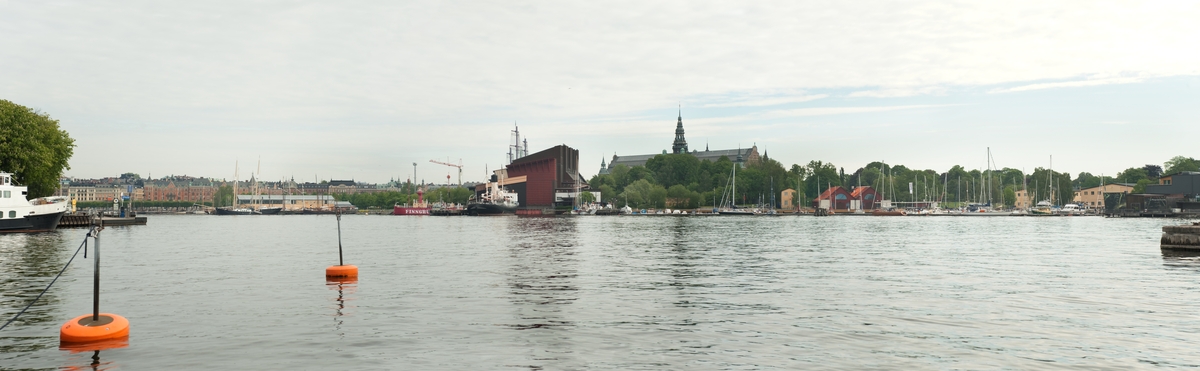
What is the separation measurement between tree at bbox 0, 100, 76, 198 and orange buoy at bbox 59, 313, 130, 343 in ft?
264

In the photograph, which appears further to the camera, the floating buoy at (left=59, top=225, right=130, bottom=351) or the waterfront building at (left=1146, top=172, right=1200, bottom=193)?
the waterfront building at (left=1146, top=172, right=1200, bottom=193)

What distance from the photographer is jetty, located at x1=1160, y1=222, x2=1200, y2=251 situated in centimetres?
5616

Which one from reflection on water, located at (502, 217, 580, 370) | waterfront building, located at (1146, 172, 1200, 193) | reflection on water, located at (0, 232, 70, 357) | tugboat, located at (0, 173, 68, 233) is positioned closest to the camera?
reflection on water, located at (502, 217, 580, 370)

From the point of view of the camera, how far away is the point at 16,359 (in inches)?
760

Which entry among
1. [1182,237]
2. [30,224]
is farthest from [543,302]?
[30,224]

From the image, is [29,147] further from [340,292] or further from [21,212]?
[340,292]

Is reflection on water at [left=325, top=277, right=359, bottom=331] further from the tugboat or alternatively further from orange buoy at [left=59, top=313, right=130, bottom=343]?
the tugboat

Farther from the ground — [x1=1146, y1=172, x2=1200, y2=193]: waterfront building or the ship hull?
[x1=1146, y1=172, x2=1200, y2=193]: waterfront building

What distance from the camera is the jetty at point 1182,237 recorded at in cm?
5616

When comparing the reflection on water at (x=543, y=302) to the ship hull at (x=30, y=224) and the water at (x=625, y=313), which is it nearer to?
the water at (x=625, y=313)

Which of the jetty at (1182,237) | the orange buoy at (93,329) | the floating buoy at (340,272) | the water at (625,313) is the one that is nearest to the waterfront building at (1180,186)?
the jetty at (1182,237)

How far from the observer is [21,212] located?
8500 cm

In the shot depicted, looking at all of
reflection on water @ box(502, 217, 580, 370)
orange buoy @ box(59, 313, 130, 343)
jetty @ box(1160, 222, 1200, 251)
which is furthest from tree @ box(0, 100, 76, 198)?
jetty @ box(1160, 222, 1200, 251)

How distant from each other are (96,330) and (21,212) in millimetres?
77939
